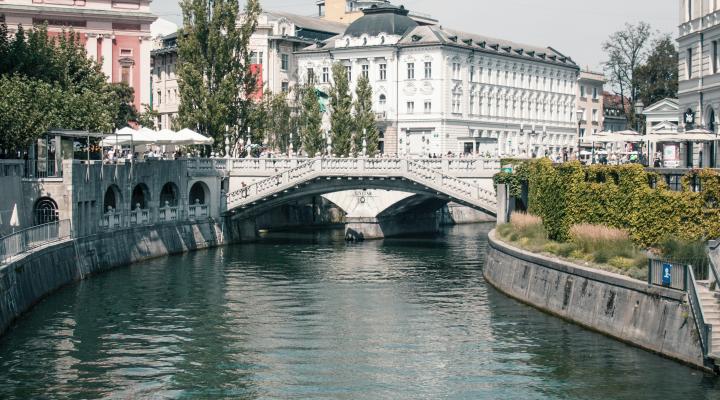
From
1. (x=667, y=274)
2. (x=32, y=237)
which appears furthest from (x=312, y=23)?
(x=667, y=274)

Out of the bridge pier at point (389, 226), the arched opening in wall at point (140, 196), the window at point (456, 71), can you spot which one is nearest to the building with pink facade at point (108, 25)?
the arched opening in wall at point (140, 196)

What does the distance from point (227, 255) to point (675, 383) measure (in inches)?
2060

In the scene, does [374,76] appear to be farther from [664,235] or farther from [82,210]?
[664,235]

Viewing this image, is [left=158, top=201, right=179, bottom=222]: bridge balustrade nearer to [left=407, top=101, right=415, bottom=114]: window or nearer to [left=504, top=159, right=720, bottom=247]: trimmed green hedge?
[left=504, top=159, right=720, bottom=247]: trimmed green hedge

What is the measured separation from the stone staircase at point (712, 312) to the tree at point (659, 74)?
362ft

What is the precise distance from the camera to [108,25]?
413 ft

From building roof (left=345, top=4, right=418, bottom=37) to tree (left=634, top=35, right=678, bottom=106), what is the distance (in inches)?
1091

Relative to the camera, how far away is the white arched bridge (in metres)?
95.6

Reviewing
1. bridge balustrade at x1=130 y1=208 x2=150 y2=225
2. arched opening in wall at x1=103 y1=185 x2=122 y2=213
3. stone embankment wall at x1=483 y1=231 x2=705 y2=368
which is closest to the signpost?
stone embankment wall at x1=483 y1=231 x2=705 y2=368

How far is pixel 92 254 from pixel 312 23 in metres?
100

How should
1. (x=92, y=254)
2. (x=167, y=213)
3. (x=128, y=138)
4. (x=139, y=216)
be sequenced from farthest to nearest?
(x=167, y=213) → (x=128, y=138) → (x=139, y=216) → (x=92, y=254)

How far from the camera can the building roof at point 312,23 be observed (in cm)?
16950

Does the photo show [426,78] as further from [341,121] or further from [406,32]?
[341,121]

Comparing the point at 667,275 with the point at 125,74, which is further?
the point at 125,74
